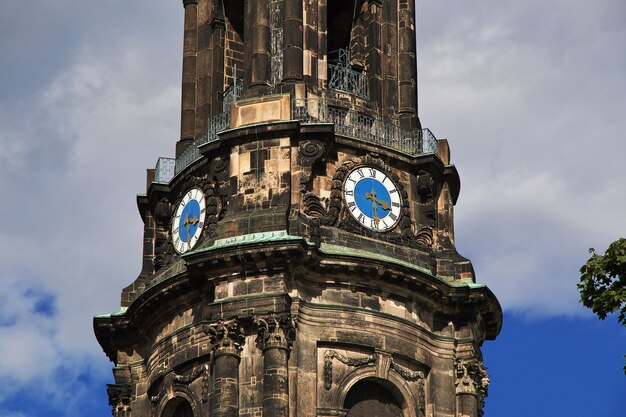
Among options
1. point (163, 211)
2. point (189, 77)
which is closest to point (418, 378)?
point (163, 211)

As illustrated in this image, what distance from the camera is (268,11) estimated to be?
176ft

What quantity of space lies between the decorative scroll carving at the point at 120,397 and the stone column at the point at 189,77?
6346mm

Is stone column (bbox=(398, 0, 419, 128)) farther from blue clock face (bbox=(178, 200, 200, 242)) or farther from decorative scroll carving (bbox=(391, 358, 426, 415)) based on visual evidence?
decorative scroll carving (bbox=(391, 358, 426, 415))

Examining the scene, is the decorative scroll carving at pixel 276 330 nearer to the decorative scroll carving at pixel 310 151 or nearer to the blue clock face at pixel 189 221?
Answer: the decorative scroll carving at pixel 310 151

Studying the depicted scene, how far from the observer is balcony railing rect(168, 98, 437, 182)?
52406 mm

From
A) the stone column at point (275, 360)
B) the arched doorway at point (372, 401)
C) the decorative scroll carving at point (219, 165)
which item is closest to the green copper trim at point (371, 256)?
the stone column at point (275, 360)

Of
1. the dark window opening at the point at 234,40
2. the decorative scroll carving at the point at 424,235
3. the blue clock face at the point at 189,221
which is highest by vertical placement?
the dark window opening at the point at 234,40

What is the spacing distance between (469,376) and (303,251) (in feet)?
17.8

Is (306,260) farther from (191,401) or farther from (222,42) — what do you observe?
(222,42)

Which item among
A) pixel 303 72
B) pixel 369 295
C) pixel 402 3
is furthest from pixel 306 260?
pixel 402 3

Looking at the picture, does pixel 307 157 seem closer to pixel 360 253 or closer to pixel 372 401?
pixel 360 253

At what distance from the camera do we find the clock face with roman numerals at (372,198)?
51688mm

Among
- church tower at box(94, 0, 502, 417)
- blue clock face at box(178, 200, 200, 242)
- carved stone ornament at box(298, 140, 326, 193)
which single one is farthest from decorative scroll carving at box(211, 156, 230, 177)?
carved stone ornament at box(298, 140, 326, 193)

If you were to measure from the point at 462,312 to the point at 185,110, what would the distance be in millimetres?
9603
